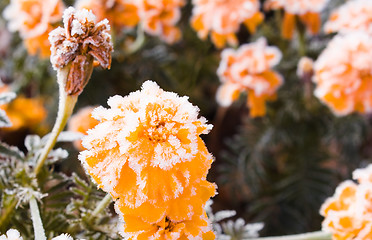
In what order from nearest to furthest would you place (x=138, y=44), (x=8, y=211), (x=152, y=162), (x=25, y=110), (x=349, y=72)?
1. (x=152, y=162)
2. (x=8, y=211)
3. (x=349, y=72)
4. (x=138, y=44)
5. (x=25, y=110)

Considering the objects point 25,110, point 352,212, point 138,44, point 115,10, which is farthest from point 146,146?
point 25,110

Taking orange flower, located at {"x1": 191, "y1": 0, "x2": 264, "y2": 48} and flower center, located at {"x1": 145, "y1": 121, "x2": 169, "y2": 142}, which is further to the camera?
orange flower, located at {"x1": 191, "y1": 0, "x2": 264, "y2": 48}

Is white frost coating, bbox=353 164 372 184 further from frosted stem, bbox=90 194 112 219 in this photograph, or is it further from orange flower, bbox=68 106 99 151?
orange flower, bbox=68 106 99 151

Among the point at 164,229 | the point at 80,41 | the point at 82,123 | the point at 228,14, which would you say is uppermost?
the point at 228,14

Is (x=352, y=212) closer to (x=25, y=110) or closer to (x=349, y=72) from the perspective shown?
(x=349, y=72)

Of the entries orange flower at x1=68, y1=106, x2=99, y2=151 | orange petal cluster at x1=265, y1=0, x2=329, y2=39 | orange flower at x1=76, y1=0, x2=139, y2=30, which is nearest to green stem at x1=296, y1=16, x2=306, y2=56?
orange petal cluster at x1=265, y1=0, x2=329, y2=39

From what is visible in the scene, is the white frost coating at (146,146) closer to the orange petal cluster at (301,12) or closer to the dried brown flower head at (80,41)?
the dried brown flower head at (80,41)

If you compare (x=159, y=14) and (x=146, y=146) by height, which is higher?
(x=159, y=14)
